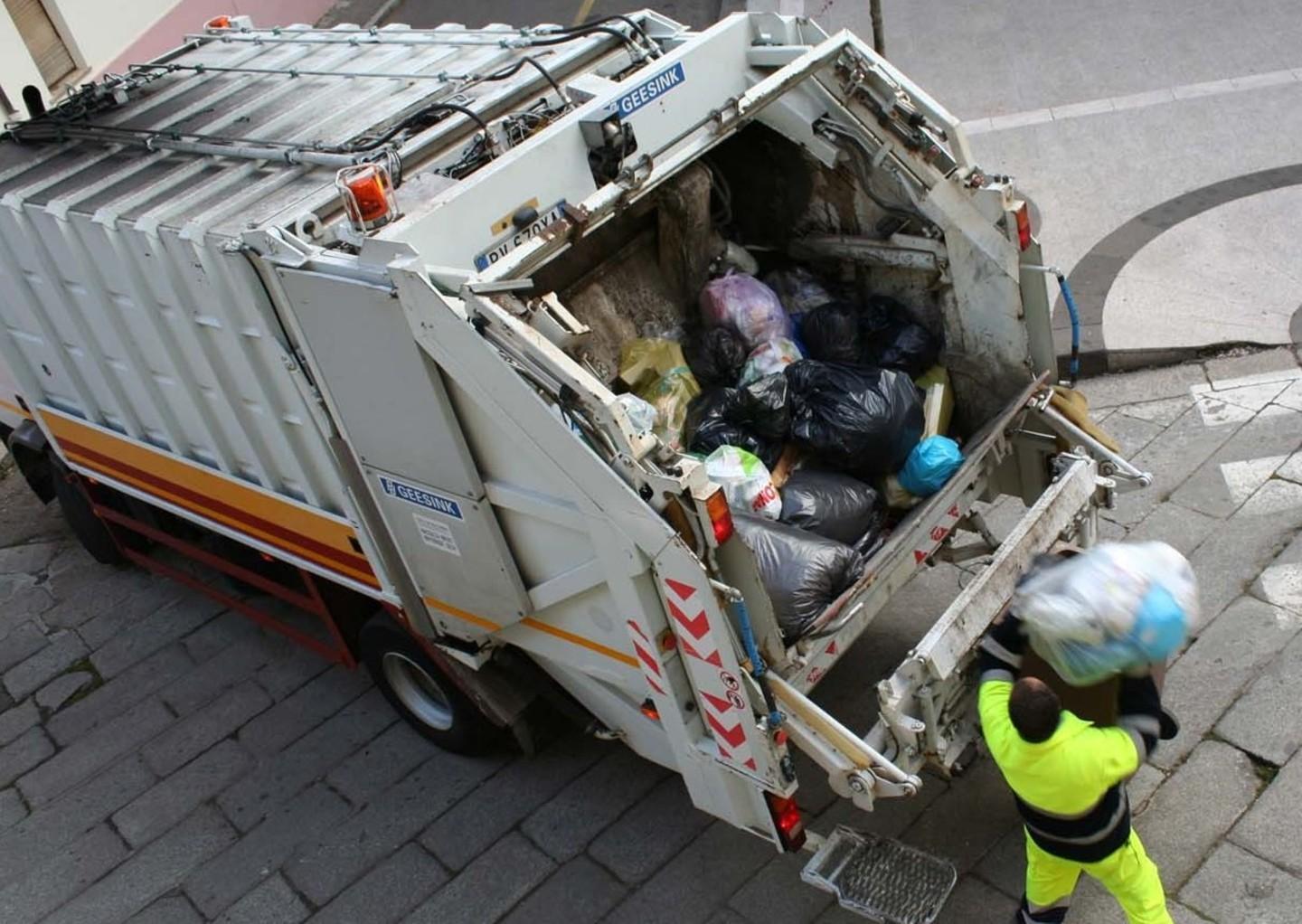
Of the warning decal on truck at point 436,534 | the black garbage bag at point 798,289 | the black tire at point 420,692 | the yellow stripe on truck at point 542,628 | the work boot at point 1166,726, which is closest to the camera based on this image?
the work boot at point 1166,726

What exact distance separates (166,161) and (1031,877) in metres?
3.78

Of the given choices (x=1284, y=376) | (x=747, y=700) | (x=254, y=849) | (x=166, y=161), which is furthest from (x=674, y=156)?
(x=1284, y=376)

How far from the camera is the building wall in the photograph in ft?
32.8

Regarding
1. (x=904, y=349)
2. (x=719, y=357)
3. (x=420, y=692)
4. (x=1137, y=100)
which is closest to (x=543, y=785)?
(x=420, y=692)

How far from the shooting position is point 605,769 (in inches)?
184

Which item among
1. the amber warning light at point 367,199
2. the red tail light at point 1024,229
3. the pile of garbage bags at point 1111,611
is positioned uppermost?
the amber warning light at point 367,199

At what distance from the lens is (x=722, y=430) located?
4.30 meters

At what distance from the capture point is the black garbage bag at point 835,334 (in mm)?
4566

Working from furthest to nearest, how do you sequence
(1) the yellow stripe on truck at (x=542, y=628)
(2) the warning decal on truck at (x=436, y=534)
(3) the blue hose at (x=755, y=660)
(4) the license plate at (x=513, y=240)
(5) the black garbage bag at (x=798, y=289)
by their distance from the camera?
(5) the black garbage bag at (x=798, y=289) < (2) the warning decal on truck at (x=436, y=534) < (1) the yellow stripe on truck at (x=542, y=628) < (4) the license plate at (x=513, y=240) < (3) the blue hose at (x=755, y=660)

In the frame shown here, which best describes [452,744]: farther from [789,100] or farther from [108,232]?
[789,100]

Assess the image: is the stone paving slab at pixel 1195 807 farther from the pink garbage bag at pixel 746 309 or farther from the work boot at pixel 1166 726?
the pink garbage bag at pixel 746 309

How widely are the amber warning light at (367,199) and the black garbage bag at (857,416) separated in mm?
1570

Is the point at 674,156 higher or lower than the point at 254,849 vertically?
higher

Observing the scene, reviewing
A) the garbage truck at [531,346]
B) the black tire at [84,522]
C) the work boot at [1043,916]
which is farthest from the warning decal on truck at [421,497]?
the black tire at [84,522]
